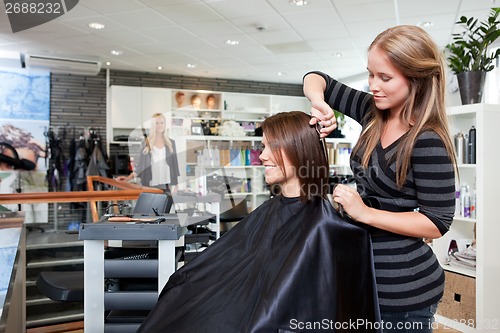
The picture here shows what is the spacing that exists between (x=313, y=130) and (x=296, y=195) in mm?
215

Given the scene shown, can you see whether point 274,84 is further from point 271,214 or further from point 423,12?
point 271,214

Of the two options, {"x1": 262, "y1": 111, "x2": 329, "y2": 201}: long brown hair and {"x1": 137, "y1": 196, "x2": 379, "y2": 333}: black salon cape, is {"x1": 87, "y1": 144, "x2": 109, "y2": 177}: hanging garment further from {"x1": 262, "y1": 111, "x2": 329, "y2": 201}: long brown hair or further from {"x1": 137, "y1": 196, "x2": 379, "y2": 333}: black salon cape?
{"x1": 262, "y1": 111, "x2": 329, "y2": 201}: long brown hair

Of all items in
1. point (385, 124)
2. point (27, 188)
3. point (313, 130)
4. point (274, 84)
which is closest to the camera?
point (385, 124)

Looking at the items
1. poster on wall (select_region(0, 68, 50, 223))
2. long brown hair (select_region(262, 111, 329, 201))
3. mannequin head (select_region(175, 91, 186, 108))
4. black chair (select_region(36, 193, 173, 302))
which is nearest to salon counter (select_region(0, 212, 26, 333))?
black chair (select_region(36, 193, 173, 302))

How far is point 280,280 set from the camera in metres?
1.02

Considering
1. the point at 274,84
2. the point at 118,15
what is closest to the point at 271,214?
the point at 118,15

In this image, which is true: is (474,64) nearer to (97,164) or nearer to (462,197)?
(462,197)

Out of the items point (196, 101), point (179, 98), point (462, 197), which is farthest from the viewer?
point (196, 101)

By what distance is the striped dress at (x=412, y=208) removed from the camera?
892mm

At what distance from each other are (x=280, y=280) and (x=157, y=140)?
7.22 ft

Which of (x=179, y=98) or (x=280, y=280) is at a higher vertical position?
(x=179, y=98)

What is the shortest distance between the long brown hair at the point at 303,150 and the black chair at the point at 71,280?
39.7 inches

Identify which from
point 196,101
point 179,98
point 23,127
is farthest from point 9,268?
point 196,101

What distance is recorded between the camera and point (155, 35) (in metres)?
5.33
